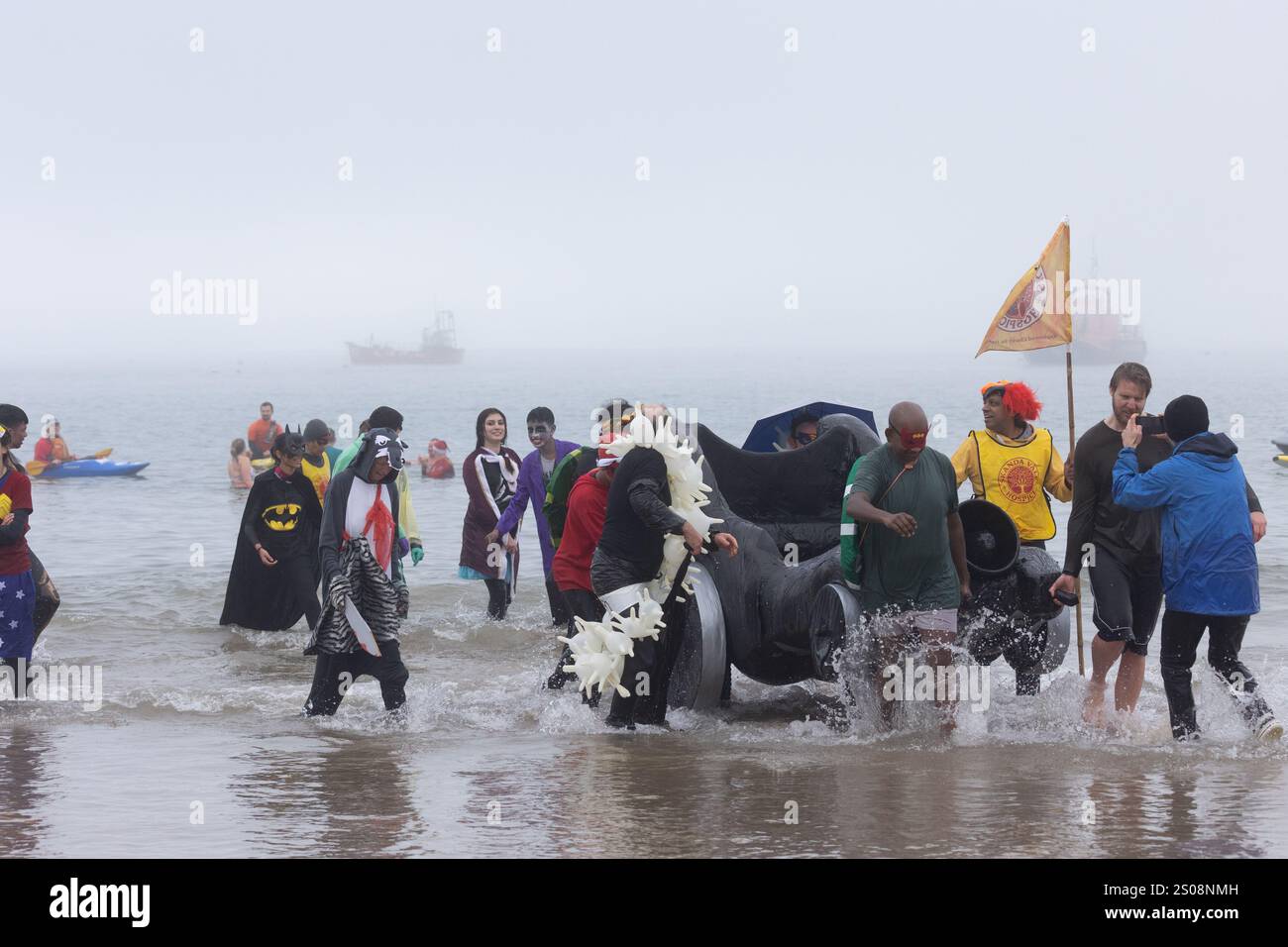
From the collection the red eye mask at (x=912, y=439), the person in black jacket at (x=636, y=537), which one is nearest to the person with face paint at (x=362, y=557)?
the person in black jacket at (x=636, y=537)

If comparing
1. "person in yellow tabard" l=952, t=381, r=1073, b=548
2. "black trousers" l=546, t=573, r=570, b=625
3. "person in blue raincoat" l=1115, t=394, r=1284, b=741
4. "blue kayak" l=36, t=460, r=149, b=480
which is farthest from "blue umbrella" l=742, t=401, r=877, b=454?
"blue kayak" l=36, t=460, r=149, b=480

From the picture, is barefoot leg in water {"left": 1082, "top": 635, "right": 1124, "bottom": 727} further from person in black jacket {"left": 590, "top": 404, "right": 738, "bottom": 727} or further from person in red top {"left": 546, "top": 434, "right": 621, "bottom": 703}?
person in red top {"left": 546, "top": 434, "right": 621, "bottom": 703}

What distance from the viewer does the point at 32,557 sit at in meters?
9.64

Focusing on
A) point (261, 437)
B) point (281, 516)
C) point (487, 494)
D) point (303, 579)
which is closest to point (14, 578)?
point (281, 516)

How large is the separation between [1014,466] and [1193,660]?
5.34 ft

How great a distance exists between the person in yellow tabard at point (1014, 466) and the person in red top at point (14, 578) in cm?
535

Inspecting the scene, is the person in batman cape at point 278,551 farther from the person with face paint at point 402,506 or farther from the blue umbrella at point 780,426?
the blue umbrella at point 780,426

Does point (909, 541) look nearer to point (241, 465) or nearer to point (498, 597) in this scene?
point (498, 597)

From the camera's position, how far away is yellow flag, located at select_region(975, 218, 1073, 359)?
9445mm

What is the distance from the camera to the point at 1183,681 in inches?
302
